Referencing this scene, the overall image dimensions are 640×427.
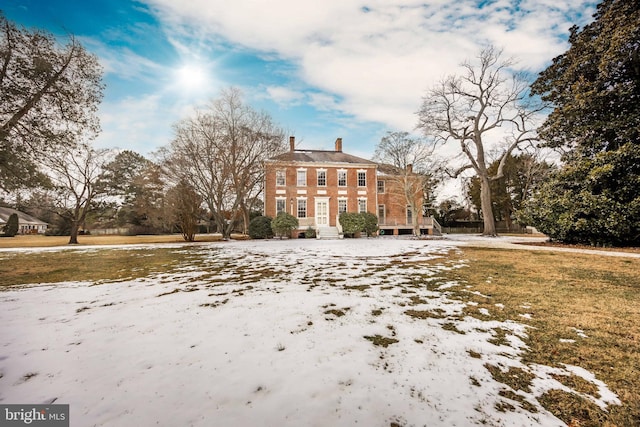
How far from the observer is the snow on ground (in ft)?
5.53

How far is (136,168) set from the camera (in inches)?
1513

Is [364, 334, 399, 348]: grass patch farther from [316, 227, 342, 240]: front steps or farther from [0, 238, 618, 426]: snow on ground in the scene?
[316, 227, 342, 240]: front steps

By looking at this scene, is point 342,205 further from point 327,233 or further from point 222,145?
point 222,145

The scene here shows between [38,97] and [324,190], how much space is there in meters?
18.5

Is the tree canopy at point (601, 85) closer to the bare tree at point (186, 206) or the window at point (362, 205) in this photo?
the window at point (362, 205)

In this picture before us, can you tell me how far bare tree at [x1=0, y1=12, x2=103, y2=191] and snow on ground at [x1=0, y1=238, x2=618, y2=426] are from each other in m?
7.86

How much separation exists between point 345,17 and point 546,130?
39.8ft

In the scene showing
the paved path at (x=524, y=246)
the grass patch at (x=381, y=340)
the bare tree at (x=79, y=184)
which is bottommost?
the grass patch at (x=381, y=340)

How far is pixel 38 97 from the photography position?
8789mm

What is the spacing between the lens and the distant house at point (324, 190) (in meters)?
23.3

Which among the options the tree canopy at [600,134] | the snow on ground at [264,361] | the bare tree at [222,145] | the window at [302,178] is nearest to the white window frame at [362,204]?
the window at [302,178]

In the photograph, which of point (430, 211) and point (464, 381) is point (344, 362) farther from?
point (430, 211)

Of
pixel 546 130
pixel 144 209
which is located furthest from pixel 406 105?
pixel 144 209

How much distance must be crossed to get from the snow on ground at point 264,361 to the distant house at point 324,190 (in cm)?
1826
